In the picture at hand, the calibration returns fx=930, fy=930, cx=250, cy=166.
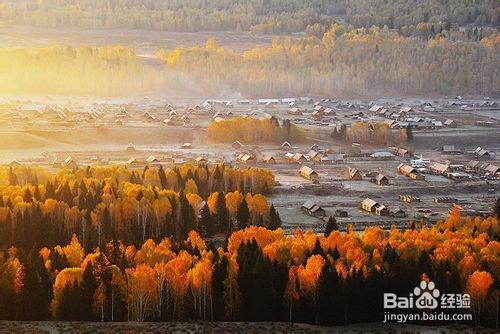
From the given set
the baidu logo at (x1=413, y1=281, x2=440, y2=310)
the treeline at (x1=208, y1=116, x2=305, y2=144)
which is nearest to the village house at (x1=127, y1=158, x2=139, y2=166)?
the treeline at (x1=208, y1=116, x2=305, y2=144)

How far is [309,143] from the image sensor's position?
3594 cm

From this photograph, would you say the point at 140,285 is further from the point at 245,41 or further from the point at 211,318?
the point at 245,41

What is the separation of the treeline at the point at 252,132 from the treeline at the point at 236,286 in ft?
64.7

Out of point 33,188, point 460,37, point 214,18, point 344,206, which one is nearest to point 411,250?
point 344,206

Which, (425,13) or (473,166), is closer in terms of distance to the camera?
(473,166)

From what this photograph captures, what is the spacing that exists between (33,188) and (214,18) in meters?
60.6

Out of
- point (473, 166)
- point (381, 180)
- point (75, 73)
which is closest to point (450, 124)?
point (473, 166)

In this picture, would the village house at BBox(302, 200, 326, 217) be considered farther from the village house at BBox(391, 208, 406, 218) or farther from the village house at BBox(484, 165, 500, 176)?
the village house at BBox(484, 165, 500, 176)

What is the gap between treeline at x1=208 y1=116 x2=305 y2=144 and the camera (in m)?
35.9

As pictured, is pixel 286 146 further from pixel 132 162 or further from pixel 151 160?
pixel 132 162

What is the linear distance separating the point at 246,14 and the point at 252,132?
48.9 meters

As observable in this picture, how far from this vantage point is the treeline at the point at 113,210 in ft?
63.0

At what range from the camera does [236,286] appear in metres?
15.4

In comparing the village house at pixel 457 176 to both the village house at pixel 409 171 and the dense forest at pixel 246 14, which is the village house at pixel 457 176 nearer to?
the village house at pixel 409 171
